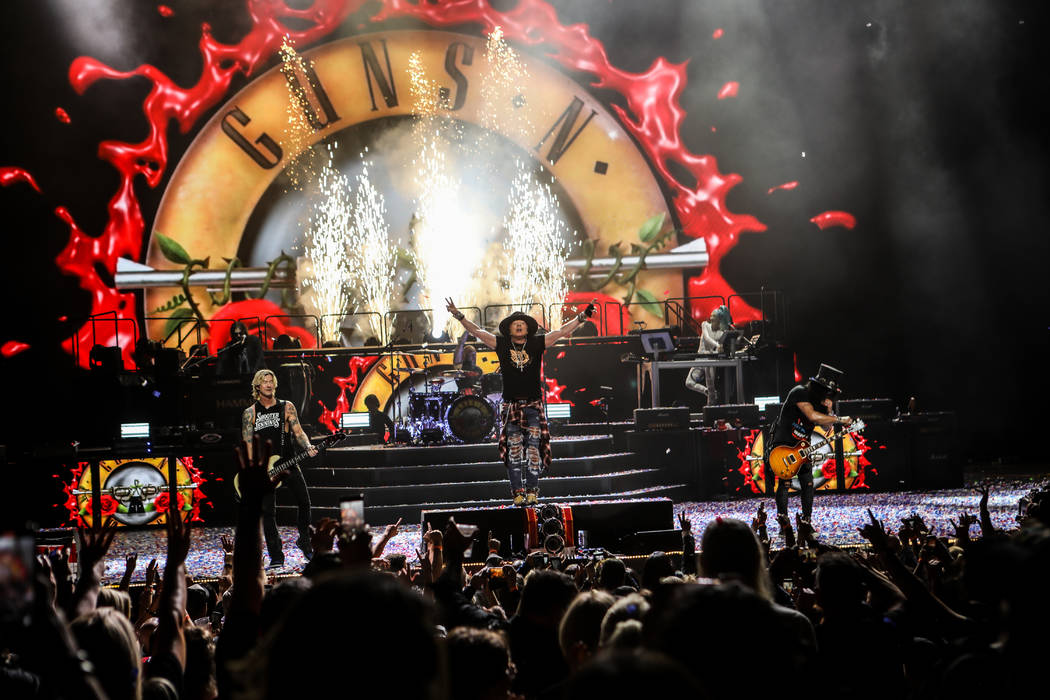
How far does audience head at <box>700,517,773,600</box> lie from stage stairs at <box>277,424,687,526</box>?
8868 mm

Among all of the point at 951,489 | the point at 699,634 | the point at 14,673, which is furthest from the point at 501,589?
the point at 951,489

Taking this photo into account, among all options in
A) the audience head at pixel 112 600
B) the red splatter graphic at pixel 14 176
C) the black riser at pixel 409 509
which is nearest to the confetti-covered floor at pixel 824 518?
the black riser at pixel 409 509

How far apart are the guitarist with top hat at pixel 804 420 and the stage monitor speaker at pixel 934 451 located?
4.06m

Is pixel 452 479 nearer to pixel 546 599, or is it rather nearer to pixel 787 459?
pixel 787 459

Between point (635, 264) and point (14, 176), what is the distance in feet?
36.5

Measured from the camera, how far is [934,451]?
530 inches

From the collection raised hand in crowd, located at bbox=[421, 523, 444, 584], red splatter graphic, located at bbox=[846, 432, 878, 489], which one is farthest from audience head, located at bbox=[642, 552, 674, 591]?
red splatter graphic, located at bbox=[846, 432, 878, 489]

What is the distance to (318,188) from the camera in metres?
19.7

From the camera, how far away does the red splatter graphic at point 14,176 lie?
17500 mm

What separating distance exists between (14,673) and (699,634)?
55.3 inches

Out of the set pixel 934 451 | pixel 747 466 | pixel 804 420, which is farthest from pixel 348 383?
pixel 934 451

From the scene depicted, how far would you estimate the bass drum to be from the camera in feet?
A: 42.2

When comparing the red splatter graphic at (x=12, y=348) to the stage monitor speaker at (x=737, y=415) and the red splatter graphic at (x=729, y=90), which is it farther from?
the red splatter graphic at (x=729, y=90)

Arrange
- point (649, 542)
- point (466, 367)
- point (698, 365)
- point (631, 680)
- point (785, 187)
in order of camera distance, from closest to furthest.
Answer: point (631, 680)
point (649, 542)
point (466, 367)
point (698, 365)
point (785, 187)
